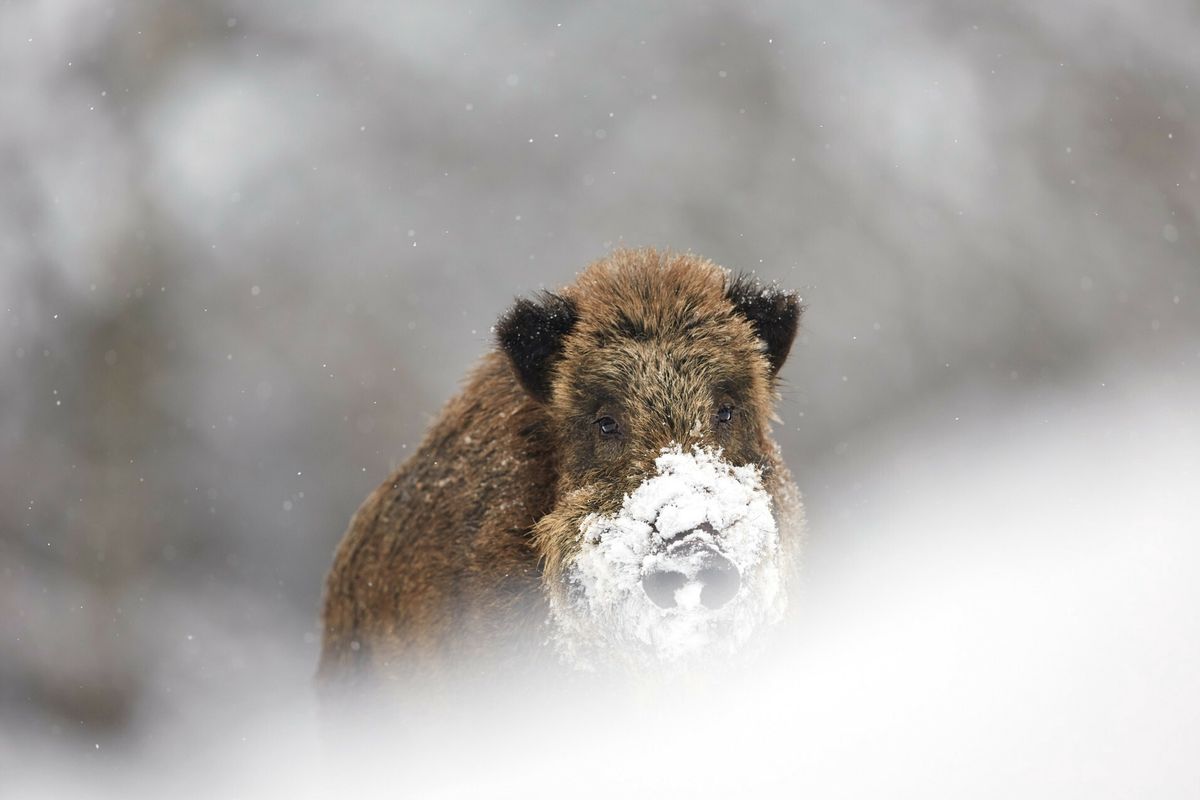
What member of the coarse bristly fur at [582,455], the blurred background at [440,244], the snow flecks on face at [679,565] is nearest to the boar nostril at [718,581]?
the snow flecks on face at [679,565]

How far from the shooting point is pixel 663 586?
12.3 ft

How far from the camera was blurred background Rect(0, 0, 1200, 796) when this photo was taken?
11047 millimetres

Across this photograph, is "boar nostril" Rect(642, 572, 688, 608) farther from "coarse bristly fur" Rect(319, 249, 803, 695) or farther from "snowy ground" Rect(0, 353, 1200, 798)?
"snowy ground" Rect(0, 353, 1200, 798)

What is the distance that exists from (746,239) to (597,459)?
330 inches

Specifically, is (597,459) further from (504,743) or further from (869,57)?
(869,57)

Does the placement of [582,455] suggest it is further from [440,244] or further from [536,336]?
[440,244]

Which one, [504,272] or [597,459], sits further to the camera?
[504,272]

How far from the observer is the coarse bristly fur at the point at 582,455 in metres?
4.26

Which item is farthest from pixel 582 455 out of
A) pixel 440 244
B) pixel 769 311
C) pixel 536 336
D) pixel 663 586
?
pixel 440 244

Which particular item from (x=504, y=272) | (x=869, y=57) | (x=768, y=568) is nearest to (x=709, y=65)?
(x=869, y=57)

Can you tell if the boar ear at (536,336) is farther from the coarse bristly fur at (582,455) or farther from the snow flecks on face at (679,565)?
the snow flecks on face at (679,565)

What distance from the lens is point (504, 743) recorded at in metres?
4.57

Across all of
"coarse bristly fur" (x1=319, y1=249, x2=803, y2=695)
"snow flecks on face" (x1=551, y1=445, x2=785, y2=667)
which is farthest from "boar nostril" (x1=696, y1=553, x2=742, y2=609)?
"coarse bristly fur" (x1=319, y1=249, x2=803, y2=695)

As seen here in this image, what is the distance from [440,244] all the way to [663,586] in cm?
892
